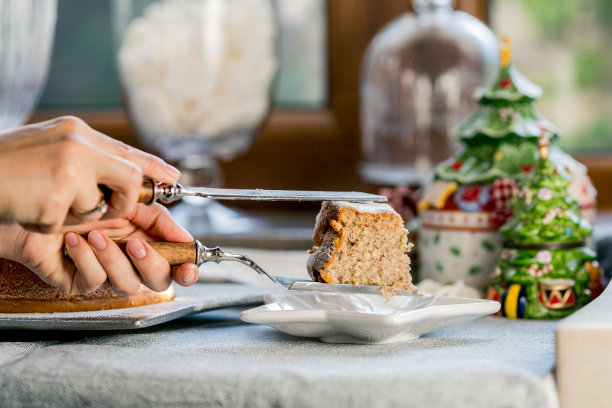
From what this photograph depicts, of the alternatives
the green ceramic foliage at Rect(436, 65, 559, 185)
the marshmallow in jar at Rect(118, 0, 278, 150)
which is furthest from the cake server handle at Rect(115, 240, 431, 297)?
the marshmallow in jar at Rect(118, 0, 278, 150)

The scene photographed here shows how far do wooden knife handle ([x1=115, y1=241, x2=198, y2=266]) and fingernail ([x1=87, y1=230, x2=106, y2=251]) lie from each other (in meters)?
0.03

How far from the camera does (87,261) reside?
809 mm

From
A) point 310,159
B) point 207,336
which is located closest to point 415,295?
point 207,336

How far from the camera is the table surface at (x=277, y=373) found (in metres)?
0.61

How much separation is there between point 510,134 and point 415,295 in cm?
31

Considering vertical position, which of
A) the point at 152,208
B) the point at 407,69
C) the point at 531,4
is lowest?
the point at 152,208

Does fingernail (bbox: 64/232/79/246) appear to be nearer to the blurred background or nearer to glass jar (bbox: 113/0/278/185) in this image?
glass jar (bbox: 113/0/278/185)

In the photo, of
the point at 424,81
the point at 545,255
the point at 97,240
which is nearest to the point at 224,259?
the point at 97,240

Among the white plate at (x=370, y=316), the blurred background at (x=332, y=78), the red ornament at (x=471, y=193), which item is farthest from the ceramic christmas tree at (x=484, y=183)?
the blurred background at (x=332, y=78)

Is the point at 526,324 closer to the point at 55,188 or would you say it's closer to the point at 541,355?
the point at 541,355

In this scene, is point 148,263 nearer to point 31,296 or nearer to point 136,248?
point 136,248

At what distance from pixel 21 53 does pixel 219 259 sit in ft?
3.16

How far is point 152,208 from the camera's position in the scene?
35.7 inches

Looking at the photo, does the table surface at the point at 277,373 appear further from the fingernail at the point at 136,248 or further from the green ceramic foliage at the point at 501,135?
the green ceramic foliage at the point at 501,135
